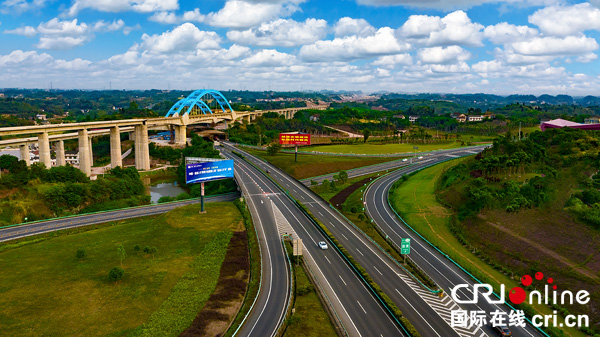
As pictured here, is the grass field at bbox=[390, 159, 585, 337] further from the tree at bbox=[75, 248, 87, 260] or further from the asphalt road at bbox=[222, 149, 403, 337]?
the tree at bbox=[75, 248, 87, 260]

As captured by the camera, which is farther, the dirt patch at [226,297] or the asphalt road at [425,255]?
the asphalt road at [425,255]

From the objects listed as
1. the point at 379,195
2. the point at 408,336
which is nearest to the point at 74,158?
the point at 379,195

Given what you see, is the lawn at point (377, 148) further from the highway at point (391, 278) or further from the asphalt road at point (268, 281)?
the asphalt road at point (268, 281)

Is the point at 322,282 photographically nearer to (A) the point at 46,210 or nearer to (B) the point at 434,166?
(A) the point at 46,210

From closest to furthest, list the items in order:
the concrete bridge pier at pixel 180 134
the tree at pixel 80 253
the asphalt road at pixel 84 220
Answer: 1. the tree at pixel 80 253
2. the asphalt road at pixel 84 220
3. the concrete bridge pier at pixel 180 134

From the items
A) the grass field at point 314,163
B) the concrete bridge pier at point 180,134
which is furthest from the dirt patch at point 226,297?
the concrete bridge pier at point 180,134

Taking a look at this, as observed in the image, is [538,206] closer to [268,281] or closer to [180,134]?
[268,281]
